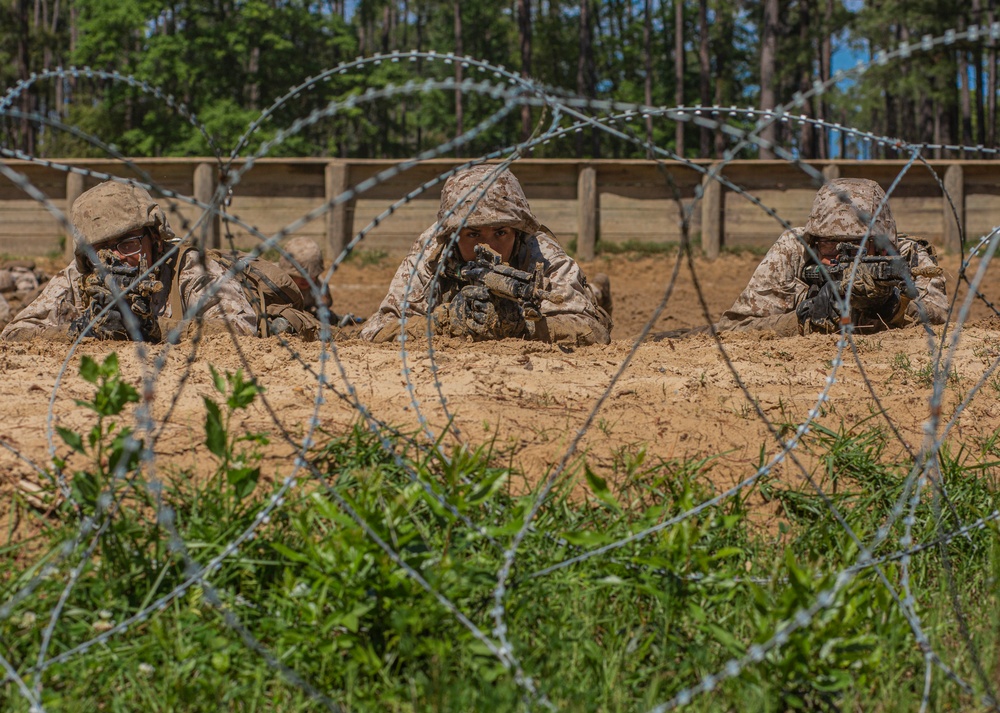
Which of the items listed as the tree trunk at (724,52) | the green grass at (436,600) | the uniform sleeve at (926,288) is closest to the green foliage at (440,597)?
the green grass at (436,600)

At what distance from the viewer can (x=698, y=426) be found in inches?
165

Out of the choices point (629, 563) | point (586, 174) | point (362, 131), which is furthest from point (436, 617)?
point (362, 131)

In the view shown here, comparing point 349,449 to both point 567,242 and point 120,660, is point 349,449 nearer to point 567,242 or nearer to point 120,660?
point 120,660

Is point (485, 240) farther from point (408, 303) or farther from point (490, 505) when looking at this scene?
point (490, 505)

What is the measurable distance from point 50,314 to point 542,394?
3064 mm

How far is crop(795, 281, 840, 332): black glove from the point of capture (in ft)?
20.4

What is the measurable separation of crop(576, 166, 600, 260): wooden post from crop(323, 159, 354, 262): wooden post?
2670 mm

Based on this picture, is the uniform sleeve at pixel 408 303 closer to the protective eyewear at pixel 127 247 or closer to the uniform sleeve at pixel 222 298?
the uniform sleeve at pixel 222 298

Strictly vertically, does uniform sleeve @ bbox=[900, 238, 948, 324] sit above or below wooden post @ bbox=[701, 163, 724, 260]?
below

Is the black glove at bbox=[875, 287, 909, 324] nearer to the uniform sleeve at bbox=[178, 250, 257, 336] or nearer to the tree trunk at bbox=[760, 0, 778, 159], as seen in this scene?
the uniform sleeve at bbox=[178, 250, 257, 336]

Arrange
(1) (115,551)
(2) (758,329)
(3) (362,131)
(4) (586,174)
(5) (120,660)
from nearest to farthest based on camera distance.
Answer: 1. (5) (120,660)
2. (1) (115,551)
3. (2) (758,329)
4. (4) (586,174)
5. (3) (362,131)

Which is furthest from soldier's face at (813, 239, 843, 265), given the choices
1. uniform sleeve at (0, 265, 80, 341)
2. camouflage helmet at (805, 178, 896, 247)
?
uniform sleeve at (0, 265, 80, 341)

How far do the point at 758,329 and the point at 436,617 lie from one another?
4213 mm

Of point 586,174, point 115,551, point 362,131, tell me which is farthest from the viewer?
point 362,131
